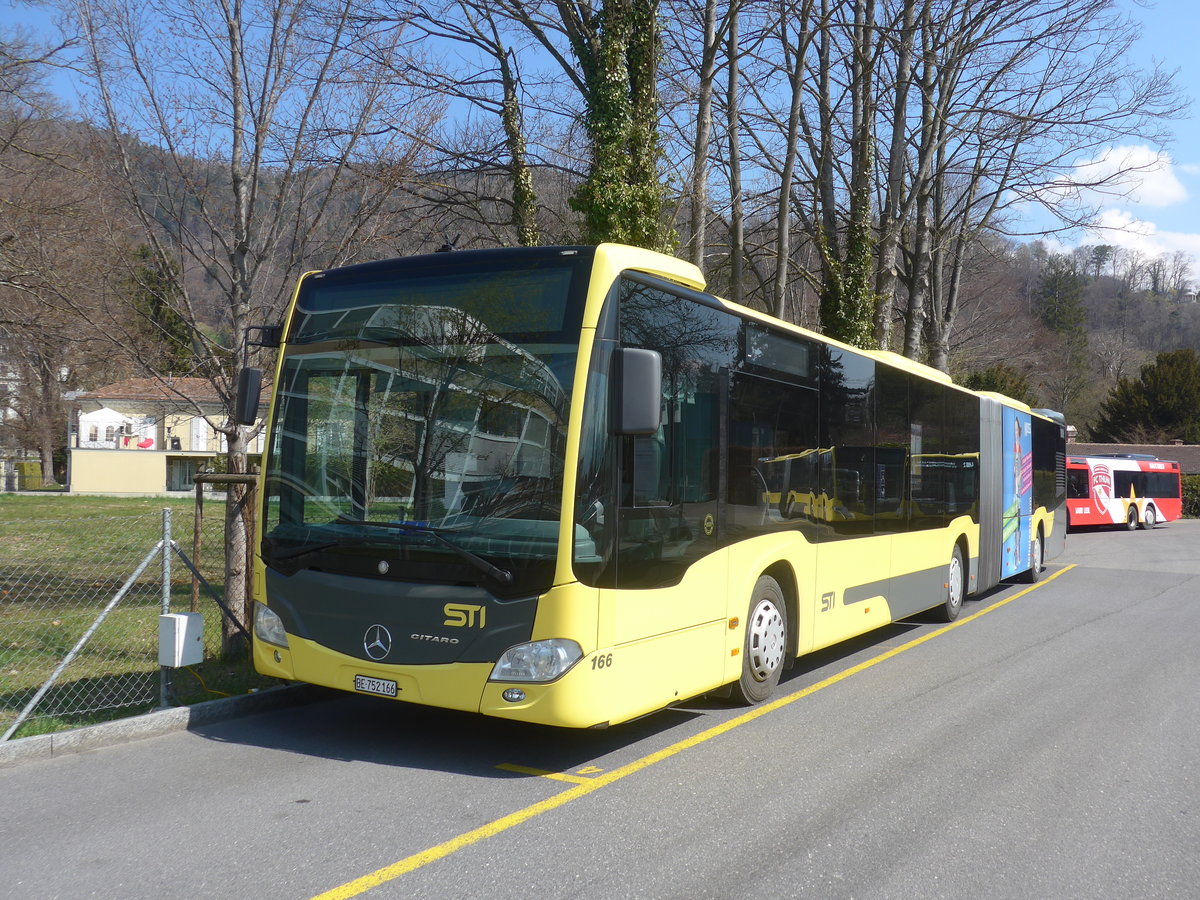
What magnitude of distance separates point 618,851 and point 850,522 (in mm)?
5597

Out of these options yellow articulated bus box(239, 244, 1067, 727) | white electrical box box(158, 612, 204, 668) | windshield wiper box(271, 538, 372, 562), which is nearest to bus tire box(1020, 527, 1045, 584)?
yellow articulated bus box(239, 244, 1067, 727)

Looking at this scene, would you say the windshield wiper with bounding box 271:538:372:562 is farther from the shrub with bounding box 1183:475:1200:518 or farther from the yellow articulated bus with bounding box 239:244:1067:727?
the shrub with bounding box 1183:475:1200:518

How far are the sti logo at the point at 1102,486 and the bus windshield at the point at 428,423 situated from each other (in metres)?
35.1

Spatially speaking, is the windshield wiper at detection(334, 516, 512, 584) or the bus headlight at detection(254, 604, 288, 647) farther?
the bus headlight at detection(254, 604, 288, 647)

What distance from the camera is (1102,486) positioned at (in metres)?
36.8

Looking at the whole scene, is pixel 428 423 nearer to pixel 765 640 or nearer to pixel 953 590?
pixel 765 640

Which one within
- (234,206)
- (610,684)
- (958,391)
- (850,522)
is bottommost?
(610,684)

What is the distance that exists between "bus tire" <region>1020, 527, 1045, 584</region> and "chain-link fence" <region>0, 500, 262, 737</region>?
43.7 feet

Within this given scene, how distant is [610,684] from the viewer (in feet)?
19.5

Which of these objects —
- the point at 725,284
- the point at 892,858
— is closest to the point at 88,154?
the point at 892,858

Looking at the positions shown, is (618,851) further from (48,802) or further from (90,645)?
(90,645)

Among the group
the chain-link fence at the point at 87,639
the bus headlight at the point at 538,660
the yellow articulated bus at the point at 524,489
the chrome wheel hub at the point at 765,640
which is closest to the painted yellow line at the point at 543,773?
the yellow articulated bus at the point at 524,489

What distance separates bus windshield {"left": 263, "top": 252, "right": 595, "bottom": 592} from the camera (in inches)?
233

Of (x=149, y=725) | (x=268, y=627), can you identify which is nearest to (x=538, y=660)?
(x=268, y=627)
